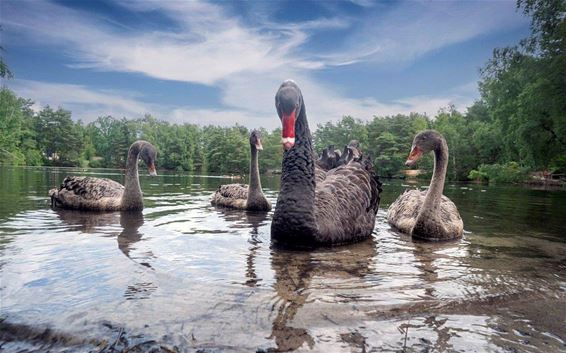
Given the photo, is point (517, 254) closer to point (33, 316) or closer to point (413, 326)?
Answer: point (413, 326)

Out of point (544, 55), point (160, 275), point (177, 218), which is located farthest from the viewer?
point (544, 55)

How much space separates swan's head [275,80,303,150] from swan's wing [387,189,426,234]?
10.0 feet

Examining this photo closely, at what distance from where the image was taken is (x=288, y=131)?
169 inches

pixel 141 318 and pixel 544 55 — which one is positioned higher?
pixel 544 55

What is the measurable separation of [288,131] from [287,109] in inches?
11.2

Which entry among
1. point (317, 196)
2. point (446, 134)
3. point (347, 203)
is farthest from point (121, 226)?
point (446, 134)

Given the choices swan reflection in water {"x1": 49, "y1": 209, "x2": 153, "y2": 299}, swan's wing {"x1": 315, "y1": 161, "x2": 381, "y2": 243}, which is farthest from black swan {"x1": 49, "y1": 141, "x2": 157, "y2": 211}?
swan's wing {"x1": 315, "y1": 161, "x2": 381, "y2": 243}

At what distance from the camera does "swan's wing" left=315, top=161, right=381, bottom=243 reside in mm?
5023

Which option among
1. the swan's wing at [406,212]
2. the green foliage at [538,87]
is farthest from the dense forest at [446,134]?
the swan's wing at [406,212]

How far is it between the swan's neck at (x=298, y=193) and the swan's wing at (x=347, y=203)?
0.21 meters

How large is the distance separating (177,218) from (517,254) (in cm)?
525

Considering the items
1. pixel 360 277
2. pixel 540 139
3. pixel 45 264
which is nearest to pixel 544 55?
pixel 540 139

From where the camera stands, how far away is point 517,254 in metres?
5.01

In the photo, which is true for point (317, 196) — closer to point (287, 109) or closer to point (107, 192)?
point (287, 109)
